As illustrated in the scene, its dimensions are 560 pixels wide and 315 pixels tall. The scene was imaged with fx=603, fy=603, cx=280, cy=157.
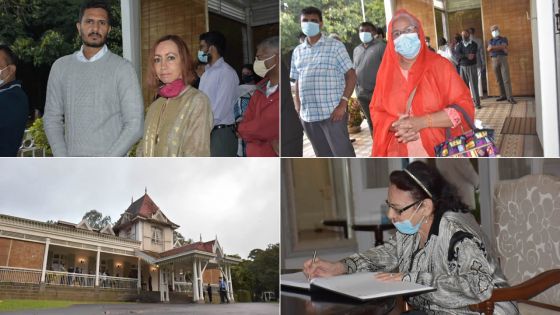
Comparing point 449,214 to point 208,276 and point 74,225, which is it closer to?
point 208,276

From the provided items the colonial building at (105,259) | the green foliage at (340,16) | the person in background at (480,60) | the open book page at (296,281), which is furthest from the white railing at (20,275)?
the person in background at (480,60)

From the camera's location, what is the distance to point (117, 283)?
3.10 m

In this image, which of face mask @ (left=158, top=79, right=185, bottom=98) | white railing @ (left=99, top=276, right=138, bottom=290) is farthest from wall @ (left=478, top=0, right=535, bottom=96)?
white railing @ (left=99, top=276, right=138, bottom=290)

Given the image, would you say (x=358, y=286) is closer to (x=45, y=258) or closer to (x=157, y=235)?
(x=157, y=235)

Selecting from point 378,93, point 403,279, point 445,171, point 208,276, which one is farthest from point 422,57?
point 208,276

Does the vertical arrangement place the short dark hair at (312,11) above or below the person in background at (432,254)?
above

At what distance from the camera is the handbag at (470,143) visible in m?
2.68

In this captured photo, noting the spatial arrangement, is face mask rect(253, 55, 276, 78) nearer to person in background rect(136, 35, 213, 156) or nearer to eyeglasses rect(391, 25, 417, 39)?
person in background rect(136, 35, 213, 156)

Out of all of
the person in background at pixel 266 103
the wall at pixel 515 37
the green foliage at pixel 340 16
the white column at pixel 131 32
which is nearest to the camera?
the wall at pixel 515 37

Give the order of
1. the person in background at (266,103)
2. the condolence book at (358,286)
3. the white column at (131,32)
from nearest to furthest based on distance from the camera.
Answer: the condolence book at (358,286)
the person in background at (266,103)
the white column at (131,32)

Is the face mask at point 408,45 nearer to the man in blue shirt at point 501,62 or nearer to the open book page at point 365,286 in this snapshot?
the man in blue shirt at point 501,62

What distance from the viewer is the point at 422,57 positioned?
2.69 metres

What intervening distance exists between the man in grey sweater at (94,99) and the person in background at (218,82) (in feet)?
1.19

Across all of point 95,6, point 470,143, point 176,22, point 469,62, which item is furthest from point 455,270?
point 95,6
